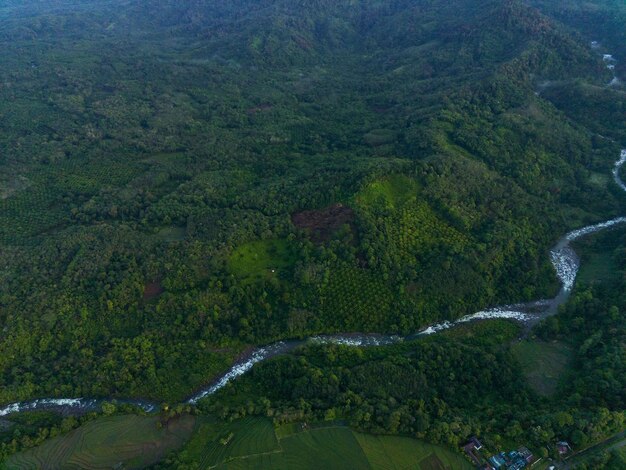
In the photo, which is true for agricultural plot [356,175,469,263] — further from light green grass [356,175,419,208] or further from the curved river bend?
the curved river bend

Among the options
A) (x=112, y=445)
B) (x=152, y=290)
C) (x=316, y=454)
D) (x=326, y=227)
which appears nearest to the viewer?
(x=316, y=454)

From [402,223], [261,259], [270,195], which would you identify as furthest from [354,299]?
[270,195]

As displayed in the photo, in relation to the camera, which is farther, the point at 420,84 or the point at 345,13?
the point at 345,13

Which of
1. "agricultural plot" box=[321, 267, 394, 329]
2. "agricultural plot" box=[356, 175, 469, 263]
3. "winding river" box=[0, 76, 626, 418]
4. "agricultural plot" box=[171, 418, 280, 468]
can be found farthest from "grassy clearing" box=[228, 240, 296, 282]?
"agricultural plot" box=[171, 418, 280, 468]

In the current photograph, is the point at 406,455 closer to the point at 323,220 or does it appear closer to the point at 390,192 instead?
the point at 323,220

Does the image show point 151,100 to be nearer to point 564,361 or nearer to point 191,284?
point 191,284

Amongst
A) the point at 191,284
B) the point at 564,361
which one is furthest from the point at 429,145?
the point at 191,284
